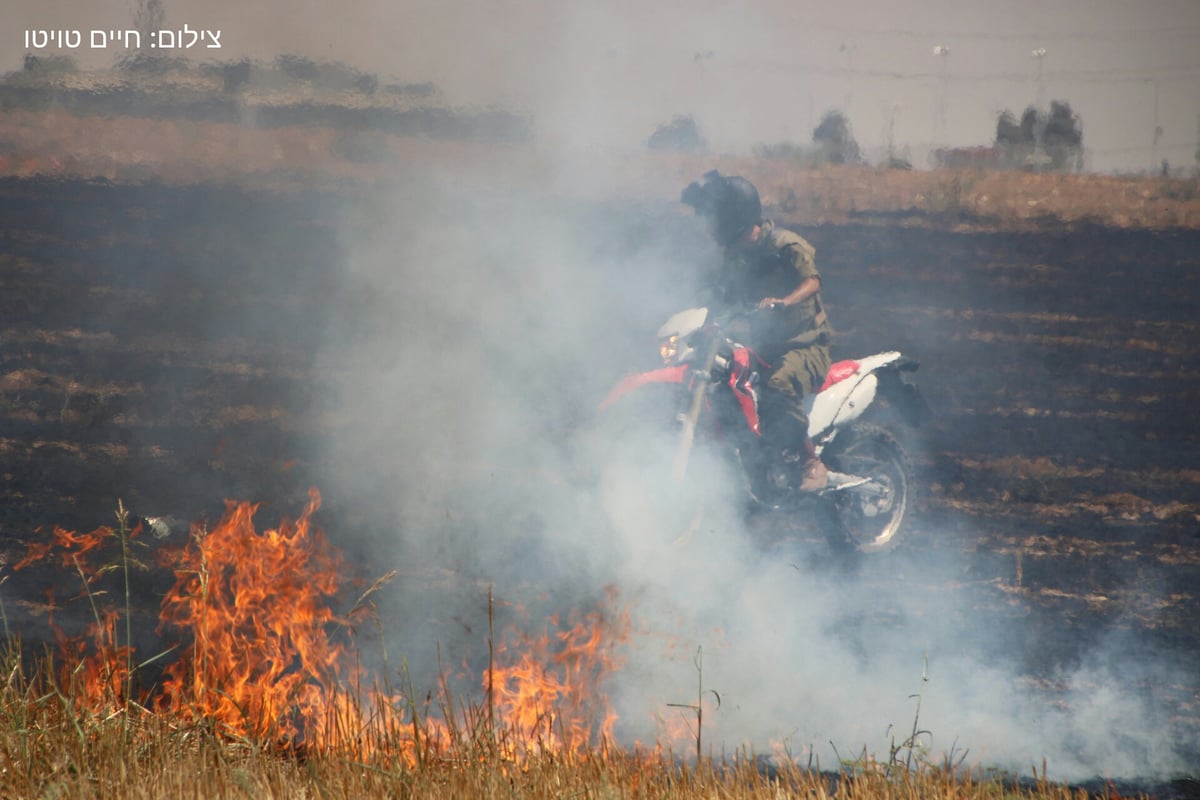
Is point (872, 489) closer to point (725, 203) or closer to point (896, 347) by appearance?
point (725, 203)

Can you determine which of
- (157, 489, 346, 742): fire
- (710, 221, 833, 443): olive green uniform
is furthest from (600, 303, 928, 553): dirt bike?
(157, 489, 346, 742): fire

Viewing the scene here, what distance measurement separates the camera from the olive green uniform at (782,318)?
6.73m

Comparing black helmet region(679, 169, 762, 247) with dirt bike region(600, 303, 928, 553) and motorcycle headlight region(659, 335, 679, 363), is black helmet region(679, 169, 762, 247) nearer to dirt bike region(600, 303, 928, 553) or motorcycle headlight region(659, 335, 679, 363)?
dirt bike region(600, 303, 928, 553)

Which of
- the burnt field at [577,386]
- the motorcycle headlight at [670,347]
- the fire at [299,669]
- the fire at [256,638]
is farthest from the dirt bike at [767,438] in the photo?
the fire at [256,638]

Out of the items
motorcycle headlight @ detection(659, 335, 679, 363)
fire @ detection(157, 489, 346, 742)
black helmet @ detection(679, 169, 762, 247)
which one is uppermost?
black helmet @ detection(679, 169, 762, 247)

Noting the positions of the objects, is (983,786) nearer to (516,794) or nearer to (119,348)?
(516,794)

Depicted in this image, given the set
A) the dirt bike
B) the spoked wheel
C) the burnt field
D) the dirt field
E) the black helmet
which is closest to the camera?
the dirt bike

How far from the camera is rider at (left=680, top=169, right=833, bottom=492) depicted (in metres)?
6.71

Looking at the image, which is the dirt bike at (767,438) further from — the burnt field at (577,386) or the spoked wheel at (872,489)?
the burnt field at (577,386)

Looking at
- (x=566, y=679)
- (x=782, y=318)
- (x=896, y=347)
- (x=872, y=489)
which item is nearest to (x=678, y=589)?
(x=566, y=679)

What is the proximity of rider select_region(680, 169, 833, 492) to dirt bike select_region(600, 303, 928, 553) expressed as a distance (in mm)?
99

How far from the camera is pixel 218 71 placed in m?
10.8

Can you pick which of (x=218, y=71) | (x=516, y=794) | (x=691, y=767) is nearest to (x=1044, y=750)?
(x=691, y=767)

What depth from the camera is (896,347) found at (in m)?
13.5
